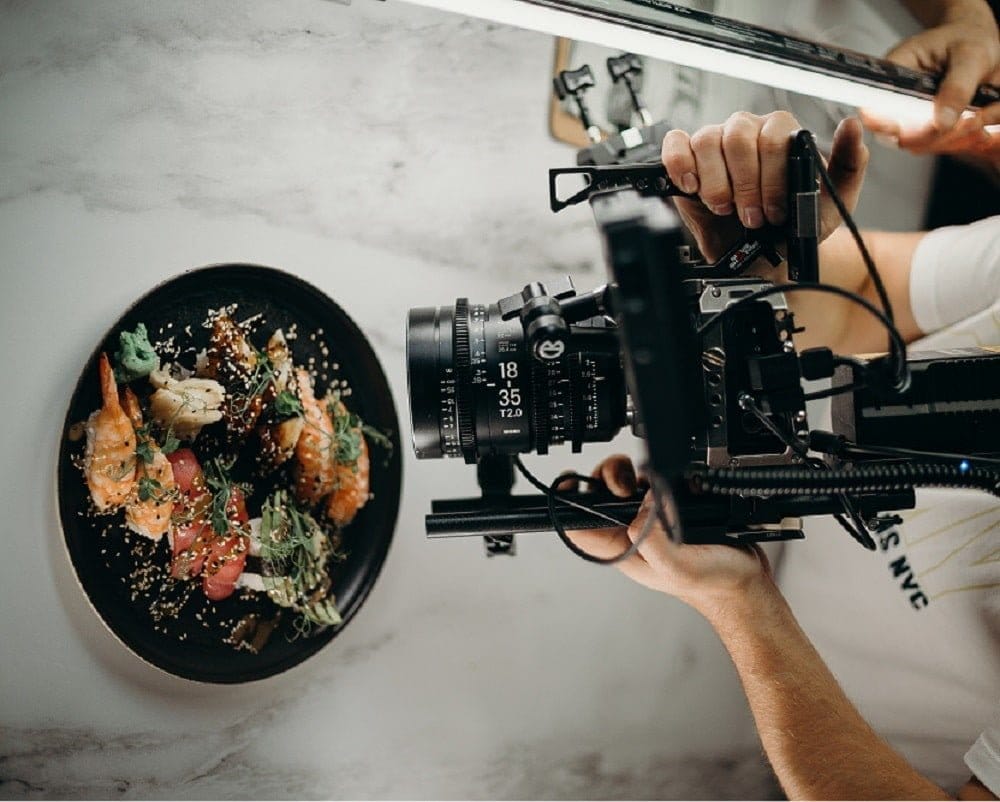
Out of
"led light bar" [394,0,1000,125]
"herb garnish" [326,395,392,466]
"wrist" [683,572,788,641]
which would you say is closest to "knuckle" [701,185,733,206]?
"led light bar" [394,0,1000,125]

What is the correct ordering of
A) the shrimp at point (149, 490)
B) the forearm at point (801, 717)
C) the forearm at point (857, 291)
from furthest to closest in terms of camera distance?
the forearm at point (857, 291), the shrimp at point (149, 490), the forearm at point (801, 717)

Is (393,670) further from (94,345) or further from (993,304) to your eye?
(993,304)

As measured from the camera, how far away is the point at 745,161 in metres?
0.72

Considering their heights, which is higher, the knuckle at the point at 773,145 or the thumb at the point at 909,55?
the thumb at the point at 909,55

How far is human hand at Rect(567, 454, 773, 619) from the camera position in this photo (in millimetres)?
717

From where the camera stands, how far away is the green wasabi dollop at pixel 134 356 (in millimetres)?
780

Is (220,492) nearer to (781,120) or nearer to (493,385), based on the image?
(493,385)

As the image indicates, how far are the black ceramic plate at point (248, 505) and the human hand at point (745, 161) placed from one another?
1.44 ft

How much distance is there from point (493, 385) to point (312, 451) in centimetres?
32

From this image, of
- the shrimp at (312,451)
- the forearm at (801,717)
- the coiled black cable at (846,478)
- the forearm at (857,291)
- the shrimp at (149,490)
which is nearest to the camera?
the coiled black cable at (846,478)

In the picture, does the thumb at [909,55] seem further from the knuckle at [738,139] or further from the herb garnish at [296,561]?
the herb garnish at [296,561]

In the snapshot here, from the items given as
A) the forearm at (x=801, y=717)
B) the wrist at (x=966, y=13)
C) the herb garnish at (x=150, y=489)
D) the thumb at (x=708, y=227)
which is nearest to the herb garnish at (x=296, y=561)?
the herb garnish at (x=150, y=489)

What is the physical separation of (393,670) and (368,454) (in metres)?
0.33

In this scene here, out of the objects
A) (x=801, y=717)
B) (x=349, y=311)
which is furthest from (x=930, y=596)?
(x=349, y=311)
